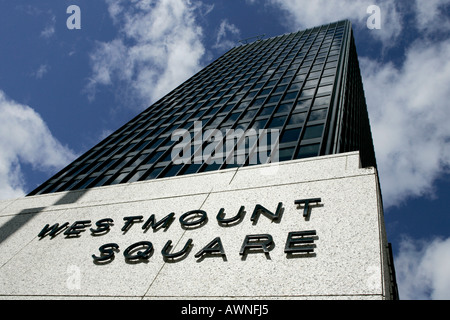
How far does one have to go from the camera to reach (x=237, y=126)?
25.3 meters

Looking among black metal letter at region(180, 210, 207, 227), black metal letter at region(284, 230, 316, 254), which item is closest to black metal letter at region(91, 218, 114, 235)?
black metal letter at region(180, 210, 207, 227)

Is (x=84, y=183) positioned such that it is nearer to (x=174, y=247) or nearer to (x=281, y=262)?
(x=174, y=247)

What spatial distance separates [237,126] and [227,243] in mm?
18660

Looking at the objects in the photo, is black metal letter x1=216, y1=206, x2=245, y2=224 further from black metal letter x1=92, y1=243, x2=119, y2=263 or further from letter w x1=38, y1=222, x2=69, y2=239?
letter w x1=38, y1=222, x2=69, y2=239

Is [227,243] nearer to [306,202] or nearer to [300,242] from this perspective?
[300,242]

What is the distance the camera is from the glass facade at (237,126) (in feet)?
66.1

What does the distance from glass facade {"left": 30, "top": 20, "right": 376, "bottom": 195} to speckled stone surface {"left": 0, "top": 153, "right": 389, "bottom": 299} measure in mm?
8950

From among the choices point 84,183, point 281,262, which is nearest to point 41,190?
point 84,183

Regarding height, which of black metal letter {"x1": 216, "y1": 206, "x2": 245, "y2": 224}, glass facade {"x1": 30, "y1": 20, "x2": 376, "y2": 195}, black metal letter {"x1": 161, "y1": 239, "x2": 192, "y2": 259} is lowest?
black metal letter {"x1": 161, "y1": 239, "x2": 192, "y2": 259}

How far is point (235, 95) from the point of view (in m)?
34.0

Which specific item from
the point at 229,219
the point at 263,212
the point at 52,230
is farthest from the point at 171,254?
the point at 52,230

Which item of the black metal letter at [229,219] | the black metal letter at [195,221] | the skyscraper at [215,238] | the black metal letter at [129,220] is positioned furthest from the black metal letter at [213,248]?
the black metal letter at [129,220]

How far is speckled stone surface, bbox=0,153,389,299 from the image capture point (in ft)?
18.8
